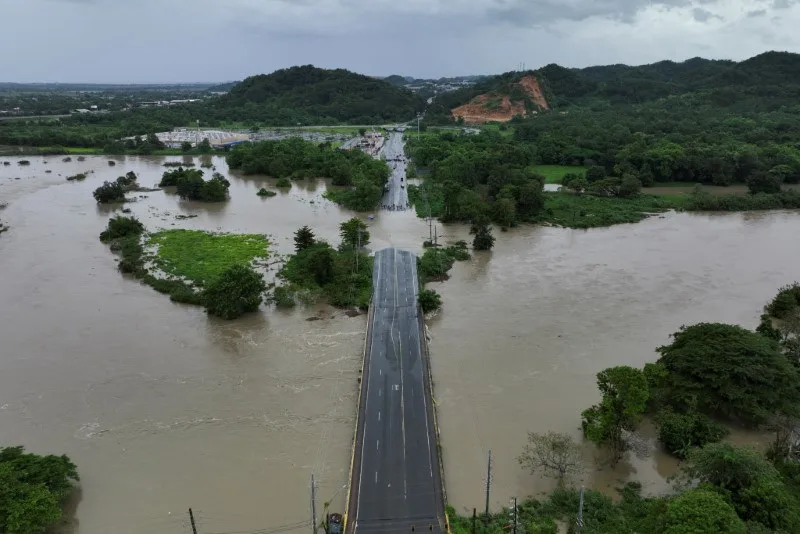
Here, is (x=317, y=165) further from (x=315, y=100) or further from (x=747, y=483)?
(x=315, y=100)

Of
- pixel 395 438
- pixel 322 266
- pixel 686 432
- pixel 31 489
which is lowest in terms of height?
pixel 395 438

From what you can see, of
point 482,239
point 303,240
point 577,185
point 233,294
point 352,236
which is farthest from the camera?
point 577,185

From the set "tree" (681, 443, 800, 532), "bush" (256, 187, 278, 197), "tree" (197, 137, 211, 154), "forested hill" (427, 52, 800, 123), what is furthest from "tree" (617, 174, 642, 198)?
"forested hill" (427, 52, 800, 123)

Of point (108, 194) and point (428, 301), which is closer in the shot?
point (428, 301)

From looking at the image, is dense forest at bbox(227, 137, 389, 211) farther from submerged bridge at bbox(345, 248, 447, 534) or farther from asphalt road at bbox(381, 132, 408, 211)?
submerged bridge at bbox(345, 248, 447, 534)

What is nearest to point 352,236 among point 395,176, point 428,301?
point 428,301

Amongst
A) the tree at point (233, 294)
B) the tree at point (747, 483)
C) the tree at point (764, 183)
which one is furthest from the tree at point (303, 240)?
the tree at point (764, 183)

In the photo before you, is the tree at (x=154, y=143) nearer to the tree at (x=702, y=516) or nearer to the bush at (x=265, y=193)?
the bush at (x=265, y=193)
